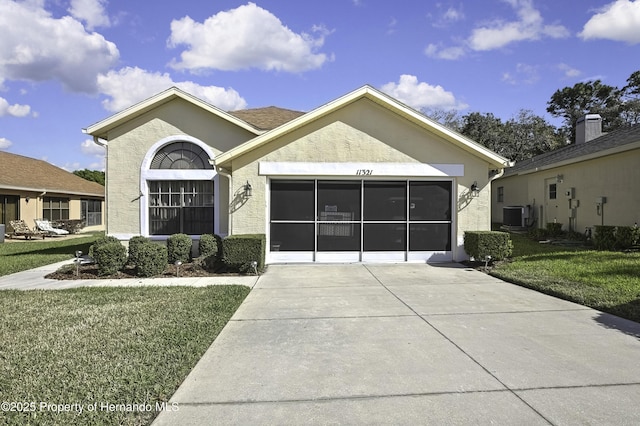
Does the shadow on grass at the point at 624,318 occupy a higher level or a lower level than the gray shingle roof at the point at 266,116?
lower

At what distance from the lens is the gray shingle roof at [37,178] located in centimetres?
2039

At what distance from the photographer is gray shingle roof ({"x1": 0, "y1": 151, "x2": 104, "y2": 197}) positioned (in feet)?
66.9

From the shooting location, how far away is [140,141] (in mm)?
12266

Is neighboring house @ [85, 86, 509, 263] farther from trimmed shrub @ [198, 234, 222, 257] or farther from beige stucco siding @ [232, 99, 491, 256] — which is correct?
trimmed shrub @ [198, 234, 222, 257]

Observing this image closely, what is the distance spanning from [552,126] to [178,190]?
3796 centimetres

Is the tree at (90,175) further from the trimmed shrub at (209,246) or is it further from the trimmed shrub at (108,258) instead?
the trimmed shrub at (209,246)

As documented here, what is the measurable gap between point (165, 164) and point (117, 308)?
6.90 metres

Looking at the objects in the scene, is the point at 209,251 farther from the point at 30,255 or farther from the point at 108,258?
the point at 30,255

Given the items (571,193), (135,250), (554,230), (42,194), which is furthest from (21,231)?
(571,193)

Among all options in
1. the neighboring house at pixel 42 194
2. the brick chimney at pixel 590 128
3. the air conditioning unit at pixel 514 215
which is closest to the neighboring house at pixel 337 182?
the air conditioning unit at pixel 514 215

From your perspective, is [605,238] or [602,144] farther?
[602,144]

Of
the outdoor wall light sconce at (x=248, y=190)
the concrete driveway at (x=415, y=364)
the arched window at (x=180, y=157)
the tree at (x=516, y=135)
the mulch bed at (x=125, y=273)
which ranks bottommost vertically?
the concrete driveway at (x=415, y=364)

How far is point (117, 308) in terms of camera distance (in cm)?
644

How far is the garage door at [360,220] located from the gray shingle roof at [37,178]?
16453 millimetres
